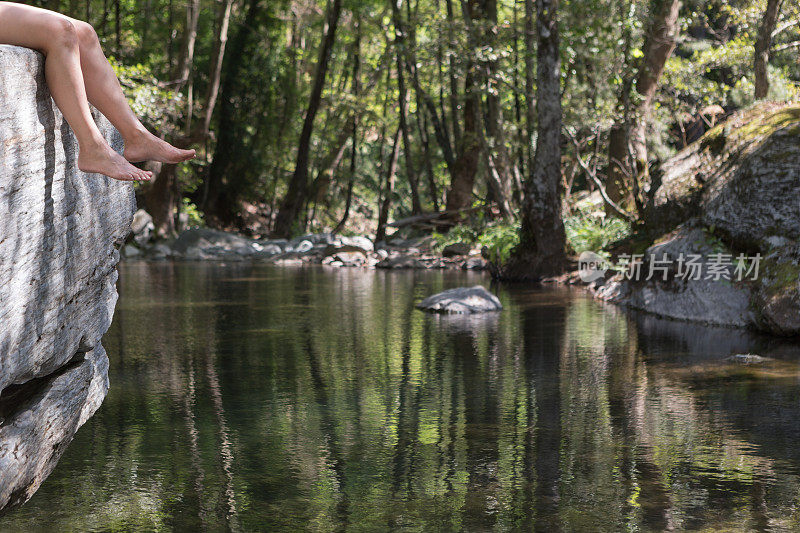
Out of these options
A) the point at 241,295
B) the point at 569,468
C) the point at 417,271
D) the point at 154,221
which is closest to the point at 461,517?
the point at 569,468

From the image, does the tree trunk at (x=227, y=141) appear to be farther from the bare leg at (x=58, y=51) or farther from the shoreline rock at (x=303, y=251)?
the bare leg at (x=58, y=51)

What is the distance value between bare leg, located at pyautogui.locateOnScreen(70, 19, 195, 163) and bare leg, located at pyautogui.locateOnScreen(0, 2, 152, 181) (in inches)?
7.0

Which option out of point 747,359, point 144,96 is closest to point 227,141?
point 144,96

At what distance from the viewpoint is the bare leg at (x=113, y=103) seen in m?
3.49

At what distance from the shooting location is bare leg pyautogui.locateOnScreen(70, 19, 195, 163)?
349 centimetres

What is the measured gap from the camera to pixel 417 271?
17.6 meters

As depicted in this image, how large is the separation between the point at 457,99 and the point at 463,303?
12.7 meters

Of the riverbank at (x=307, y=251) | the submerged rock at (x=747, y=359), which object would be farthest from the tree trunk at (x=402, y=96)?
the submerged rock at (x=747, y=359)

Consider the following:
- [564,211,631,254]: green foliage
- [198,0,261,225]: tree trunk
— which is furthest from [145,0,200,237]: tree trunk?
[564,211,631,254]: green foliage

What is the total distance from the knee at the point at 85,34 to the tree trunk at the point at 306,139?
20756 mm

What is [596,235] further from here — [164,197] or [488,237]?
[164,197]

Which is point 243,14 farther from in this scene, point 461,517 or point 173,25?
point 461,517

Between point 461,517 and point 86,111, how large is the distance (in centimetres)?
204

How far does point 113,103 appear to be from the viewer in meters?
3.64
